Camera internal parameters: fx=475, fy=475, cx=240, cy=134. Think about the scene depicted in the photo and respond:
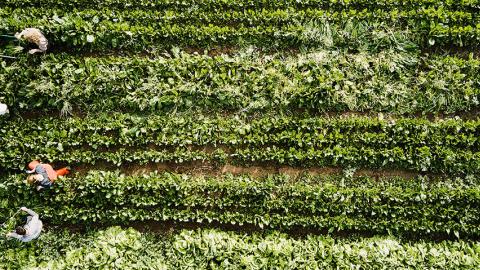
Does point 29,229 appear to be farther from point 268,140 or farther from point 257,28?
point 257,28

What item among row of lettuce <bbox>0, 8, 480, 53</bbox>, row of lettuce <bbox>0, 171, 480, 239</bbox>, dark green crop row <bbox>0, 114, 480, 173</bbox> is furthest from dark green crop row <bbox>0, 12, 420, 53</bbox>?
row of lettuce <bbox>0, 171, 480, 239</bbox>

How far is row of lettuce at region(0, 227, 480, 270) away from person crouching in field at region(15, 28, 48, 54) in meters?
3.83

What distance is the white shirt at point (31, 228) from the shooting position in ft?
30.5

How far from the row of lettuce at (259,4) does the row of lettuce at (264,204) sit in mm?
3538

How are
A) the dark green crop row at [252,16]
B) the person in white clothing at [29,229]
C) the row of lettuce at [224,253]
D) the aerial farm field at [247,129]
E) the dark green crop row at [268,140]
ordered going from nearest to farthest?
the person in white clothing at [29,229]
the row of lettuce at [224,253]
the aerial farm field at [247,129]
the dark green crop row at [268,140]
the dark green crop row at [252,16]

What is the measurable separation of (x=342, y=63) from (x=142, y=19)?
4313 mm

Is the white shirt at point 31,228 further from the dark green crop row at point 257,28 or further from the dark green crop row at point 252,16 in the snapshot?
the dark green crop row at point 252,16

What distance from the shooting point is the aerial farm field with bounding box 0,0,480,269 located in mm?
9672

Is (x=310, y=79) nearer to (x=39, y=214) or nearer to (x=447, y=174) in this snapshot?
(x=447, y=174)

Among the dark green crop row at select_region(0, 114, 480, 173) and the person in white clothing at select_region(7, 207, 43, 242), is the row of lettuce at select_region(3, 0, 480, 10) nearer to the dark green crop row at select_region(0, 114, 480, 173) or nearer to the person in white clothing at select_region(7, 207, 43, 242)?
the dark green crop row at select_region(0, 114, 480, 173)

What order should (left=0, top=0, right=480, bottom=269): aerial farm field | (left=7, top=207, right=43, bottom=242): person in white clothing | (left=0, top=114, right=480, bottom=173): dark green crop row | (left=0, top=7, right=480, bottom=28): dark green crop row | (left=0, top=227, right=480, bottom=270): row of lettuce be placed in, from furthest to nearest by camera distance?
(left=0, top=7, right=480, bottom=28): dark green crop row
(left=0, top=114, right=480, bottom=173): dark green crop row
(left=0, top=0, right=480, bottom=269): aerial farm field
(left=0, top=227, right=480, bottom=270): row of lettuce
(left=7, top=207, right=43, bottom=242): person in white clothing

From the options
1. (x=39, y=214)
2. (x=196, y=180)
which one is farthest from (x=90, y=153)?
(x=196, y=180)

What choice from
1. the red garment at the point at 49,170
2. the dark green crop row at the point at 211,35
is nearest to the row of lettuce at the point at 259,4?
the dark green crop row at the point at 211,35

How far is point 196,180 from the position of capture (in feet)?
32.4
